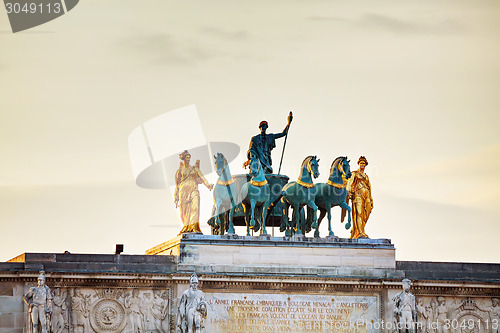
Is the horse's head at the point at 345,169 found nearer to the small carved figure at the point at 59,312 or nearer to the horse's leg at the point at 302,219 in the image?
the horse's leg at the point at 302,219

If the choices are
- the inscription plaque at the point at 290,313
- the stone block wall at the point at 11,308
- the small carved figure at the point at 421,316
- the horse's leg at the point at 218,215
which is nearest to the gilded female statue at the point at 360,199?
the inscription plaque at the point at 290,313

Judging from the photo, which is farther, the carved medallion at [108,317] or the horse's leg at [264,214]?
the horse's leg at [264,214]

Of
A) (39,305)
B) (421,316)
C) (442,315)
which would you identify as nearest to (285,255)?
(421,316)

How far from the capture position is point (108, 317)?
61656mm

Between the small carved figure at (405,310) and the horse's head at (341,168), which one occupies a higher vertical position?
the horse's head at (341,168)

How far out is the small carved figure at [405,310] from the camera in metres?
61.9

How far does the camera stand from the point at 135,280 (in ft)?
203

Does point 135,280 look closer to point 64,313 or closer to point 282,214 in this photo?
point 64,313

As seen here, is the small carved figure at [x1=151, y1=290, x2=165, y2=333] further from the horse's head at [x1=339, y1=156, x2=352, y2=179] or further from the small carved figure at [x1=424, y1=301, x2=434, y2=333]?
the small carved figure at [x1=424, y1=301, x2=434, y2=333]

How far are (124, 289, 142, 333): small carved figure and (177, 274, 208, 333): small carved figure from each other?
228 centimetres

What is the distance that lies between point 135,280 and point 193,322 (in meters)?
3.14

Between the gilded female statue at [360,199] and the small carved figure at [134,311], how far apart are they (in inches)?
335

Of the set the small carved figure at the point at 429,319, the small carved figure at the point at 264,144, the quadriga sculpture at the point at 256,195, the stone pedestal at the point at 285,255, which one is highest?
the small carved figure at the point at 264,144

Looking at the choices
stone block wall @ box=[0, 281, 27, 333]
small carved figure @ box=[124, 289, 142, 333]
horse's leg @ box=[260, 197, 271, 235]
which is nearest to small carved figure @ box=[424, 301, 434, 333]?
horse's leg @ box=[260, 197, 271, 235]
